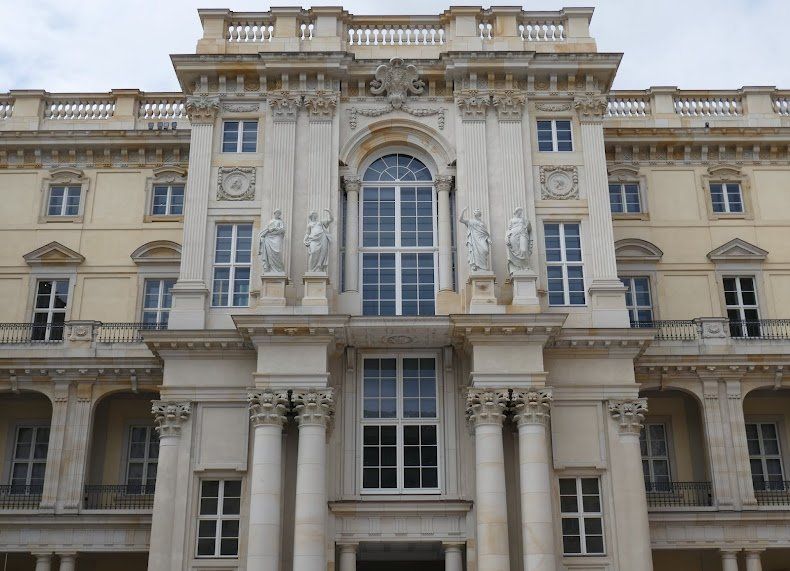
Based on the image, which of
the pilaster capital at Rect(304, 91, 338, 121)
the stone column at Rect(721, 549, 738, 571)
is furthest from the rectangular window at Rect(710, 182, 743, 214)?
the pilaster capital at Rect(304, 91, 338, 121)

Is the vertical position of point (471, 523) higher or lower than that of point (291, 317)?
lower

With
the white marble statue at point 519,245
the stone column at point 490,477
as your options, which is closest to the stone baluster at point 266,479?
the stone column at point 490,477

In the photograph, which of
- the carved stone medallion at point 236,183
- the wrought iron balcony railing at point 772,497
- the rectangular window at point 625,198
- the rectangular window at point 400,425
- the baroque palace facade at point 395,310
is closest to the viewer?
the baroque palace facade at point 395,310

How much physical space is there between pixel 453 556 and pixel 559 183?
11697 mm

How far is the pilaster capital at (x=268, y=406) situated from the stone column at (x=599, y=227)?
9.23m

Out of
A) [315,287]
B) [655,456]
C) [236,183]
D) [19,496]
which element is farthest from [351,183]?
[19,496]

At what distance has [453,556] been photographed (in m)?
26.1

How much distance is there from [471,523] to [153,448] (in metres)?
11.6

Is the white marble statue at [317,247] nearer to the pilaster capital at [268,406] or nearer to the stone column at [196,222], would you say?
the stone column at [196,222]

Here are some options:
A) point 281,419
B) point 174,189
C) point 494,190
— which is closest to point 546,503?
point 281,419

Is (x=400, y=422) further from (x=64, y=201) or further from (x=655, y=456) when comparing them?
(x=64, y=201)

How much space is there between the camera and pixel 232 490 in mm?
26625

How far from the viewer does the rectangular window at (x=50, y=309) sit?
32.7 meters

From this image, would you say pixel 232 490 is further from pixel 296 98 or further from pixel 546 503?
pixel 296 98
